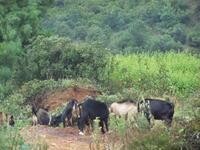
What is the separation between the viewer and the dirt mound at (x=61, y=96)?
15182 mm

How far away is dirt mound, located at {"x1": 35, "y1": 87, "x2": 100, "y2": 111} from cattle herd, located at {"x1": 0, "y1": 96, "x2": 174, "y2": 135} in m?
2.56

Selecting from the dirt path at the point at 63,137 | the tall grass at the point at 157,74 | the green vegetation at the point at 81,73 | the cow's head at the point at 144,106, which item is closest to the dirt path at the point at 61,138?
the dirt path at the point at 63,137

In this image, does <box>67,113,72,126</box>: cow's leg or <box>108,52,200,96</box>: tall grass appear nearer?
<box>67,113,72,126</box>: cow's leg

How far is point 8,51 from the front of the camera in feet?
61.7

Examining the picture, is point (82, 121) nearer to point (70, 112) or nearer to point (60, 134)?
point (60, 134)

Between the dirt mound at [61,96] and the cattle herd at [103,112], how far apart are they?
2557 mm

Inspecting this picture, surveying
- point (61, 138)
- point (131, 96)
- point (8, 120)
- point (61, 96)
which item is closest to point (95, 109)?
point (61, 138)

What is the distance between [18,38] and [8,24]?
1.79 ft

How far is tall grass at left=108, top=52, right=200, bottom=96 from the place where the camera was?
1777 centimetres

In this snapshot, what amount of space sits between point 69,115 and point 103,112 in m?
1.13

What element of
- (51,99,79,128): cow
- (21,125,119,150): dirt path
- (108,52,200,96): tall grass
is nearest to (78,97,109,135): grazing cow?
(21,125,119,150): dirt path

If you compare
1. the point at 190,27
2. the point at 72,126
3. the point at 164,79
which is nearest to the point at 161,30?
the point at 190,27

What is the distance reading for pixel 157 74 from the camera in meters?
18.5

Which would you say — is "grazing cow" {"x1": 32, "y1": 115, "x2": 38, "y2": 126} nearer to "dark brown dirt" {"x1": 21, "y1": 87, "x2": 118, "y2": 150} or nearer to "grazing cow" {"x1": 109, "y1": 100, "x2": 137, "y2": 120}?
"dark brown dirt" {"x1": 21, "y1": 87, "x2": 118, "y2": 150}
